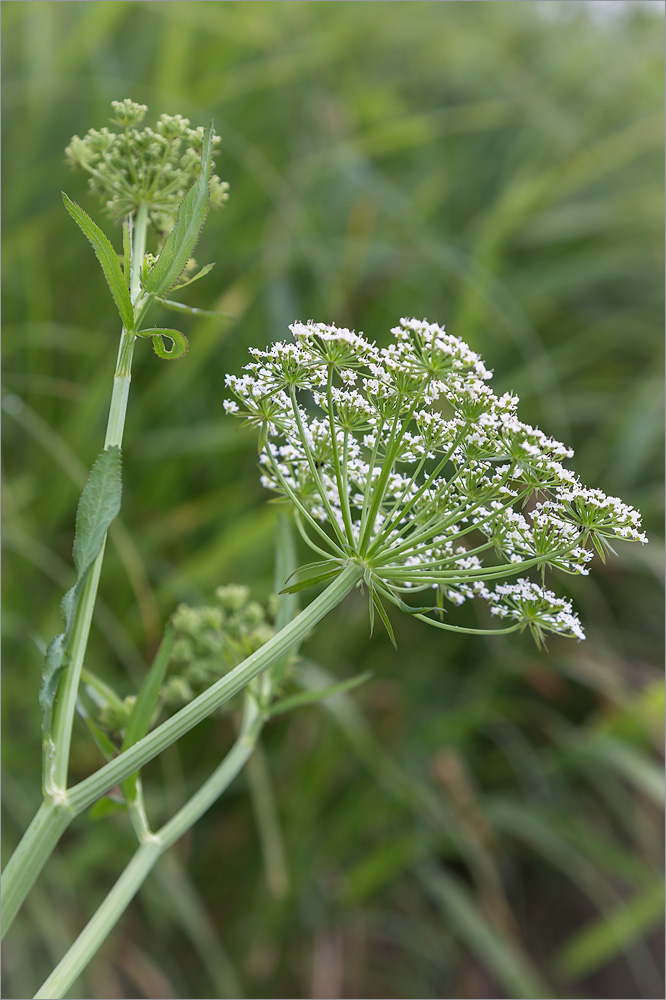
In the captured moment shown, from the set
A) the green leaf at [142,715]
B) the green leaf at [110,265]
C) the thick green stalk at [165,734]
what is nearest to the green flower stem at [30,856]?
the thick green stalk at [165,734]

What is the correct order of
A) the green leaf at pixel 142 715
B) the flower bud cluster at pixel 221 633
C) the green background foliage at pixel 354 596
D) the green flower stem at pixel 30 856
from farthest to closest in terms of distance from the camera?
the green background foliage at pixel 354 596, the flower bud cluster at pixel 221 633, the green leaf at pixel 142 715, the green flower stem at pixel 30 856

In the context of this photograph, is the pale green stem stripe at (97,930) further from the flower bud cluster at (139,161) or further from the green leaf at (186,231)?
the flower bud cluster at (139,161)

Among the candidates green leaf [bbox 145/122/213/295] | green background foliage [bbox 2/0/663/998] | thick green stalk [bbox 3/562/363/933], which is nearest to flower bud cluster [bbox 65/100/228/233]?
green leaf [bbox 145/122/213/295]

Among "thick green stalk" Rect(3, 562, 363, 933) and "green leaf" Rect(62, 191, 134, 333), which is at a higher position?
"green leaf" Rect(62, 191, 134, 333)

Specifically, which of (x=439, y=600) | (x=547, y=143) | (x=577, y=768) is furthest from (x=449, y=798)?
(x=547, y=143)

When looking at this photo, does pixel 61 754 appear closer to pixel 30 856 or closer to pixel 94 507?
pixel 30 856

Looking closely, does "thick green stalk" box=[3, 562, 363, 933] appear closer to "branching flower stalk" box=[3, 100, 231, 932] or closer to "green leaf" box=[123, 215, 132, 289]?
"branching flower stalk" box=[3, 100, 231, 932]

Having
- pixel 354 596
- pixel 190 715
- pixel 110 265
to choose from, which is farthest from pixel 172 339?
pixel 354 596
